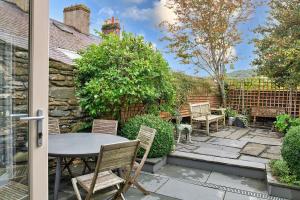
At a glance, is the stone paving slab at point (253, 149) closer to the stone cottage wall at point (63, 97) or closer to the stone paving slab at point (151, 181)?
the stone paving slab at point (151, 181)

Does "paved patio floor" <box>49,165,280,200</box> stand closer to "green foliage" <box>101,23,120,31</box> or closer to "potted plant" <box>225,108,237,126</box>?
"potted plant" <box>225,108,237,126</box>

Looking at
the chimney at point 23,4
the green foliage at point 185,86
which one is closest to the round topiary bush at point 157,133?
the green foliage at point 185,86

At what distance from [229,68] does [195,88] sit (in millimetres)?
2260

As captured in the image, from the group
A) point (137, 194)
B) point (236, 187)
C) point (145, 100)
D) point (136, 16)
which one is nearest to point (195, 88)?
point (145, 100)

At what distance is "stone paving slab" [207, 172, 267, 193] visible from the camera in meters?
3.46

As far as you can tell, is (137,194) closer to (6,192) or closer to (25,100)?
(6,192)

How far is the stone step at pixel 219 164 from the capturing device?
3865 millimetres

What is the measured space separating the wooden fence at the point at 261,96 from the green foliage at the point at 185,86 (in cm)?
150

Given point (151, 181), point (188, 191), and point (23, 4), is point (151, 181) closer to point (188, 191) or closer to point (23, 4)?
point (188, 191)

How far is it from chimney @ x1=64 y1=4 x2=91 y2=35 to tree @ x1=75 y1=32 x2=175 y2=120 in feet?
16.8

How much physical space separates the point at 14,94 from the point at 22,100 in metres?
0.09

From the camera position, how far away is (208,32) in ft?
28.0

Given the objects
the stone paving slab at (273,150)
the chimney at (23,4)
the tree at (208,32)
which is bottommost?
the stone paving slab at (273,150)

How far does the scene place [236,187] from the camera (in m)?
3.48
